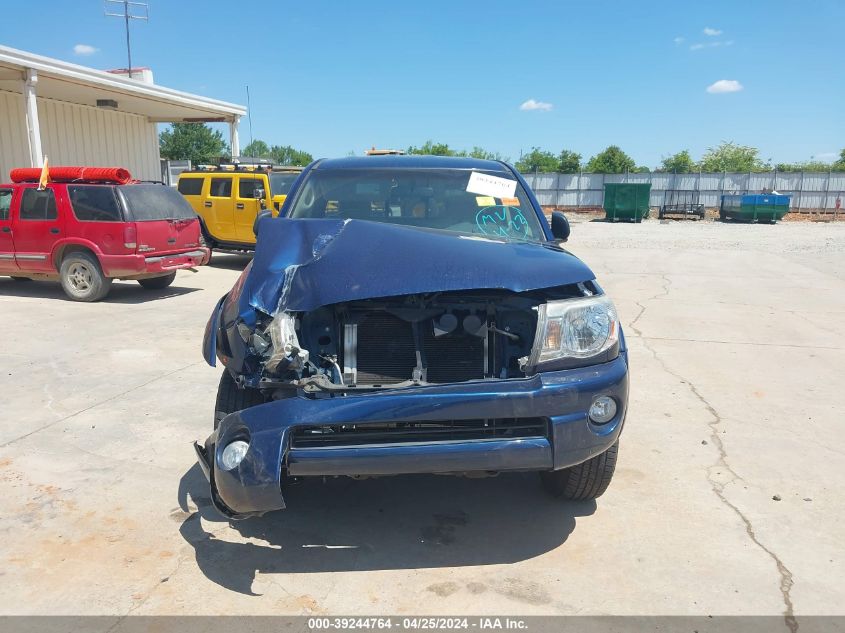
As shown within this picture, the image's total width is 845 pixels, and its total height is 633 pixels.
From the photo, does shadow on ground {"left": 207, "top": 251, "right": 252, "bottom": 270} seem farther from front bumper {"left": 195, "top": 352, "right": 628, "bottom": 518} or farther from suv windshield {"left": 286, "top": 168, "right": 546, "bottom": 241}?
front bumper {"left": 195, "top": 352, "right": 628, "bottom": 518}

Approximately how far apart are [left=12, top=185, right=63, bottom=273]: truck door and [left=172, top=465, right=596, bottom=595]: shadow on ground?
25.1 ft

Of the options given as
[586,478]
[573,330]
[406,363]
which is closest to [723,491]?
[586,478]

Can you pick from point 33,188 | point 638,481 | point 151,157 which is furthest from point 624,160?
point 638,481

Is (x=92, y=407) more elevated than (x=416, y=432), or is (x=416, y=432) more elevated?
(x=416, y=432)

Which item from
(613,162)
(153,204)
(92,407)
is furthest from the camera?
(613,162)

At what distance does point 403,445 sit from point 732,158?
3234 inches

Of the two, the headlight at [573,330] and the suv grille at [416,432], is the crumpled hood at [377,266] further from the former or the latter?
the suv grille at [416,432]

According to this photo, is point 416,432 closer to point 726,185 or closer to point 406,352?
point 406,352

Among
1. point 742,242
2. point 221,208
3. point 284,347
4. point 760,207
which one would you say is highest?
point 760,207

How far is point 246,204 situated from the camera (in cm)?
1363

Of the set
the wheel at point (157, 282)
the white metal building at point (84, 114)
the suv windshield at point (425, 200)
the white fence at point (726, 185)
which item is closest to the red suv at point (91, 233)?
the wheel at point (157, 282)

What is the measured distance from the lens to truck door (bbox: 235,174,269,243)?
44.5 feet
